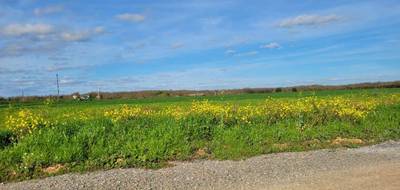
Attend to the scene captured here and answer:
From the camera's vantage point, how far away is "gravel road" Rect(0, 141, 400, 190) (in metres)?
9.34

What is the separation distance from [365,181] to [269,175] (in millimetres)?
1840

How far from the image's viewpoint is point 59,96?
87250 mm

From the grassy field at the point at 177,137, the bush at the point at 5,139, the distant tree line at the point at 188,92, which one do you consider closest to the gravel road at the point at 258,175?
the grassy field at the point at 177,137

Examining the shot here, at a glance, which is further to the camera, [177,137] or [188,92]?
[188,92]

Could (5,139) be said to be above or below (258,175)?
above

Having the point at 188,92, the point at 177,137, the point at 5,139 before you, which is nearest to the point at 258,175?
the point at 177,137

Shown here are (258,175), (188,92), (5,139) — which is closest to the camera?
(258,175)

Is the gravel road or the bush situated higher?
the bush

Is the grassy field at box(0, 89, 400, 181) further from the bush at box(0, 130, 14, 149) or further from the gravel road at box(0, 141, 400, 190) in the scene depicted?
the gravel road at box(0, 141, 400, 190)

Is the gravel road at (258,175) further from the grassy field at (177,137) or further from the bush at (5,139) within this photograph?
the bush at (5,139)

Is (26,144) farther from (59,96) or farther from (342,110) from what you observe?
(59,96)

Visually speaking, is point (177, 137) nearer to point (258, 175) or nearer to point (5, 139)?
point (258, 175)

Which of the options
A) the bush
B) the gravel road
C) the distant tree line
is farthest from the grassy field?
the distant tree line

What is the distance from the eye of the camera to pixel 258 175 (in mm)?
10211
